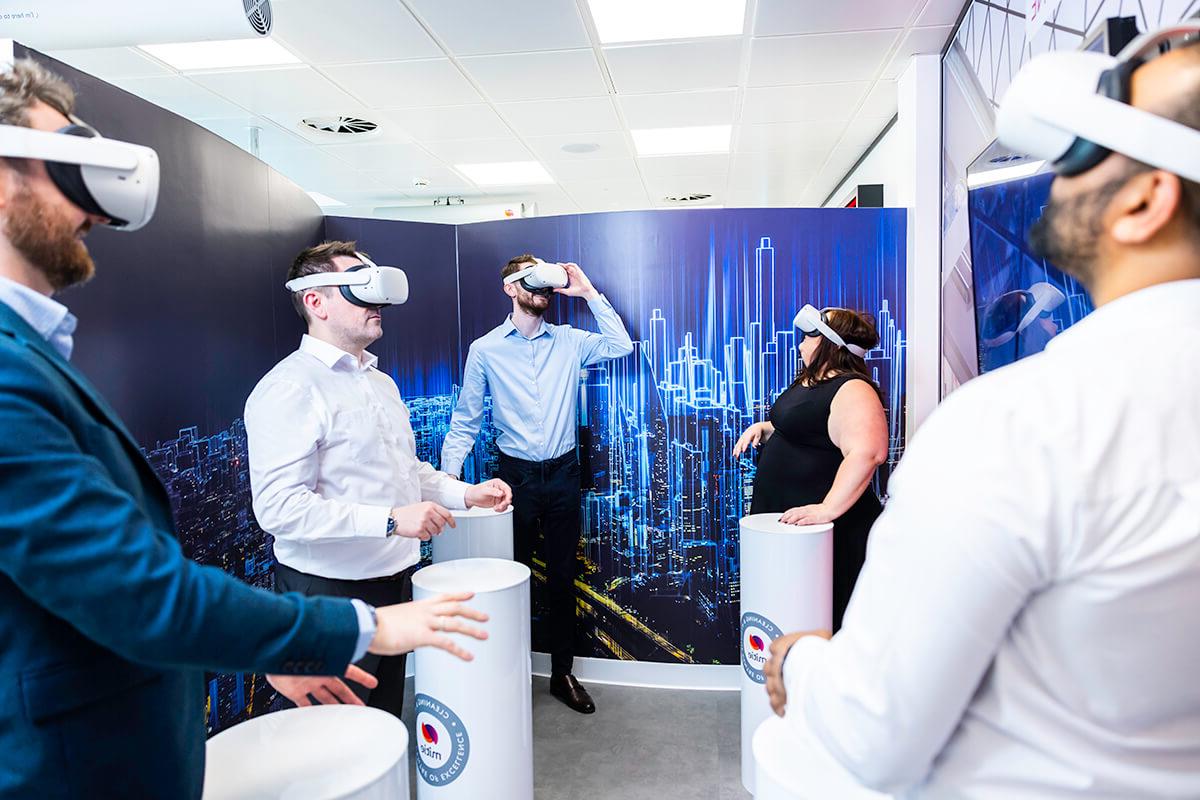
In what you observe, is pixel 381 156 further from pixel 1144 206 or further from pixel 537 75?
pixel 1144 206

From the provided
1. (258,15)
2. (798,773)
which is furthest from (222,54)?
(798,773)

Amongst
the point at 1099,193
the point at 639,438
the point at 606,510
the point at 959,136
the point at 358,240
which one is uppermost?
the point at 959,136

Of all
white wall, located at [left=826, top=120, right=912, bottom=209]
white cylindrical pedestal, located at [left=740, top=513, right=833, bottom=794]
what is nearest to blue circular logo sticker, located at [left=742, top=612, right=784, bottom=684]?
white cylindrical pedestal, located at [left=740, top=513, right=833, bottom=794]

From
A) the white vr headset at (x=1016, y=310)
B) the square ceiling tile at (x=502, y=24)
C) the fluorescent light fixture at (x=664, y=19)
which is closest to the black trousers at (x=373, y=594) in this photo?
the white vr headset at (x=1016, y=310)

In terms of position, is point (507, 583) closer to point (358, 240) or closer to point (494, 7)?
point (358, 240)

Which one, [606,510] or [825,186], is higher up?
[825,186]

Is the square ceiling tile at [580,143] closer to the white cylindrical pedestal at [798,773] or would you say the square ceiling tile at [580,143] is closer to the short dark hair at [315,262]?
the short dark hair at [315,262]

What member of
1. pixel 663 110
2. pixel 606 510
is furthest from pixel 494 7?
pixel 606 510

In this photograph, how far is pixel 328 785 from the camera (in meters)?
1.18

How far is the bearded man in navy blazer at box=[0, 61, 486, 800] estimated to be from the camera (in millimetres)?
808

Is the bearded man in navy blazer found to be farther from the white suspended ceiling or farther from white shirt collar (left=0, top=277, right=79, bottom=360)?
the white suspended ceiling

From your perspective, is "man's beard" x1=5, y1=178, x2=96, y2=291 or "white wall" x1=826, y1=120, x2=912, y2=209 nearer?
"man's beard" x1=5, y1=178, x2=96, y2=291

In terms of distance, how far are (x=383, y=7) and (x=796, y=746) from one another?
10.3ft

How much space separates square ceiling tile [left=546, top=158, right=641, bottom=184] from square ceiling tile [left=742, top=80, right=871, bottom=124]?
1407mm
